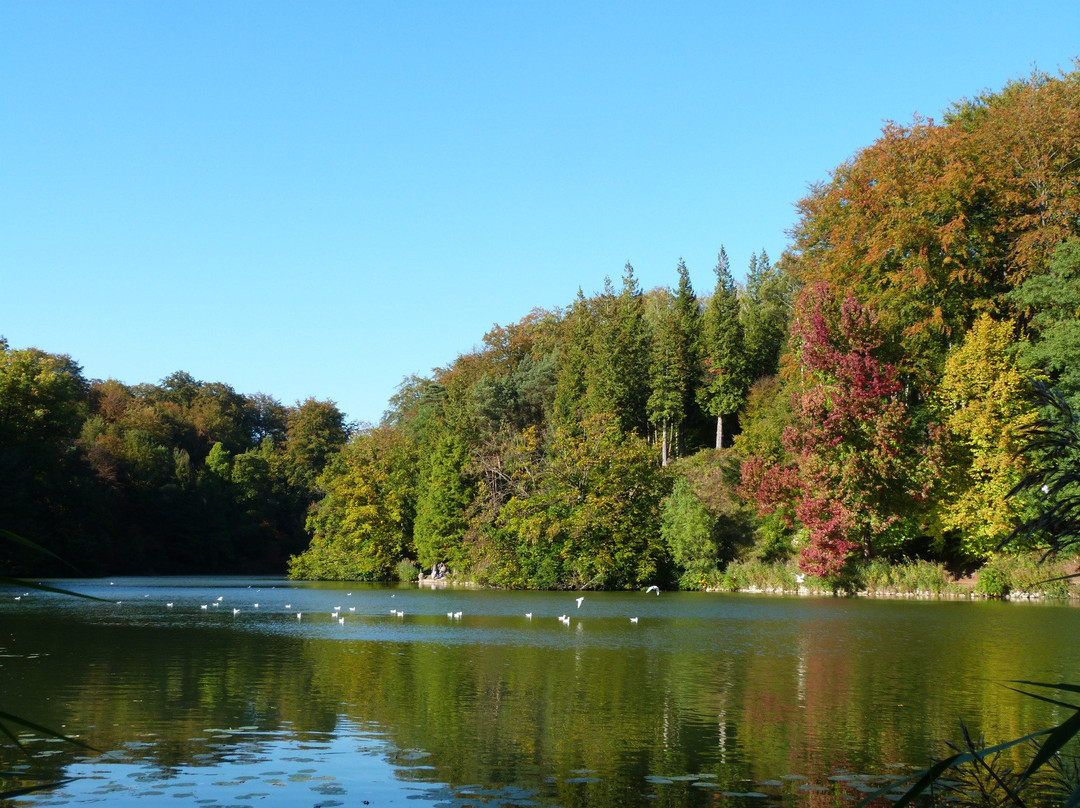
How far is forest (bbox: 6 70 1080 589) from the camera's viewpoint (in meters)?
36.2

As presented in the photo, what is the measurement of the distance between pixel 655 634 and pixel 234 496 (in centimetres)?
6629

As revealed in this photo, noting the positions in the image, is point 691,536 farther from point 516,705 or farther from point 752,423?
point 516,705

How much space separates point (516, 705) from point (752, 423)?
39.8m

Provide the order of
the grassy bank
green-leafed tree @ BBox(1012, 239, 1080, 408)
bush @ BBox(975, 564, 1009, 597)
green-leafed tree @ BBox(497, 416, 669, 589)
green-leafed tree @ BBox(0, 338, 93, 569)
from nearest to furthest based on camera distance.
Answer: green-leafed tree @ BBox(1012, 239, 1080, 408) → the grassy bank → bush @ BBox(975, 564, 1009, 597) → green-leafed tree @ BBox(497, 416, 669, 589) → green-leafed tree @ BBox(0, 338, 93, 569)

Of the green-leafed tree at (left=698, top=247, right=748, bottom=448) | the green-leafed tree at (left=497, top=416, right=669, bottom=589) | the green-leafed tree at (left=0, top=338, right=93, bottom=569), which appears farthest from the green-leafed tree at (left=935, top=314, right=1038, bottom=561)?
the green-leafed tree at (left=0, top=338, right=93, bottom=569)

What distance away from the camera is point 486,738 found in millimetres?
10789

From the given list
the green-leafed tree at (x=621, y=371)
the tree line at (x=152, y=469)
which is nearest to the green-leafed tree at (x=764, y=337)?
the green-leafed tree at (x=621, y=371)

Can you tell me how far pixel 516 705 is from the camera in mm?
13016

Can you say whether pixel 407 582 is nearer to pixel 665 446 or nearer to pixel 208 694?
pixel 665 446

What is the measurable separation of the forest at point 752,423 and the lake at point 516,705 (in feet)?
22.9

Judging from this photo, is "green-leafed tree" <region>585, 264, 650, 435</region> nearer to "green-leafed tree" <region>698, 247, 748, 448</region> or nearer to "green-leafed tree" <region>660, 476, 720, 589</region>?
"green-leafed tree" <region>698, 247, 748, 448</region>

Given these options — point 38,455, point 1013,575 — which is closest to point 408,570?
point 38,455

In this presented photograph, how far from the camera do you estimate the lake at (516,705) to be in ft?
28.4

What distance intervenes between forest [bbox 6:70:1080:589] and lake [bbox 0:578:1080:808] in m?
6.97
